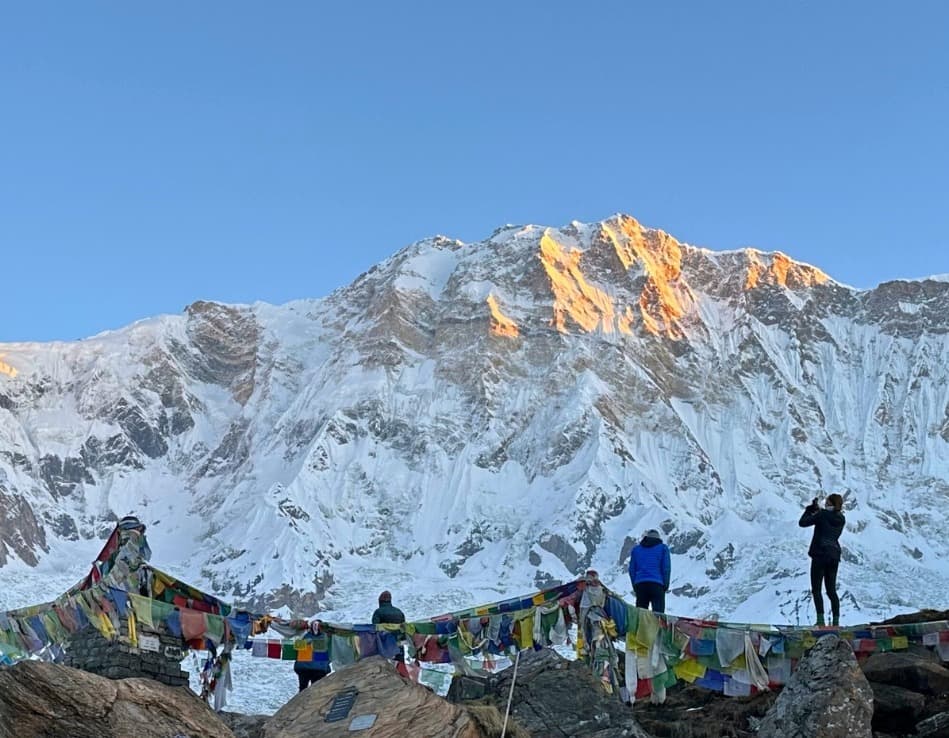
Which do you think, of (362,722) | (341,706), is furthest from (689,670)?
(362,722)

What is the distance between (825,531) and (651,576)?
2.48 m

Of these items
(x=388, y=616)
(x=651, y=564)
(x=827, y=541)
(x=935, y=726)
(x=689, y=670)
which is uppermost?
(x=827, y=541)

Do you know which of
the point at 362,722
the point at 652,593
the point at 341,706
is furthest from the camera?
the point at 652,593

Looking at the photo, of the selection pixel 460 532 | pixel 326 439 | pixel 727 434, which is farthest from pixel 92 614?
pixel 727 434

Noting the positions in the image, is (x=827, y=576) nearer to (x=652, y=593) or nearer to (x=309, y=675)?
(x=652, y=593)

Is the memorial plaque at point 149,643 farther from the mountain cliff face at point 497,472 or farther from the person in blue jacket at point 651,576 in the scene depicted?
the mountain cliff face at point 497,472

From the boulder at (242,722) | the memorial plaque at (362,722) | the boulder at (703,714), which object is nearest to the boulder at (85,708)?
the memorial plaque at (362,722)

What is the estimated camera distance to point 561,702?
13758 mm

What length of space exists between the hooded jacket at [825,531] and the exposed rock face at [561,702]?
4.66 metres

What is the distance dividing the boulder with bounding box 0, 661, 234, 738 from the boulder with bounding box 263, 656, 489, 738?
1671mm

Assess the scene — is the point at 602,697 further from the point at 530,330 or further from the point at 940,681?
the point at 530,330

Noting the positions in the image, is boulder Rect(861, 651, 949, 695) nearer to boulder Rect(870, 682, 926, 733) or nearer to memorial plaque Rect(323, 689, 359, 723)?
boulder Rect(870, 682, 926, 733)

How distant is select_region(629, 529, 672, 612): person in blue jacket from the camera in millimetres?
17172

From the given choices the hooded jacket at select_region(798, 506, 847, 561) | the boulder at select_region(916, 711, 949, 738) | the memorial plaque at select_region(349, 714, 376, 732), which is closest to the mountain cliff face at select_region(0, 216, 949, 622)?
the hooded jacket at select_region(798, 506, 847, 561)
